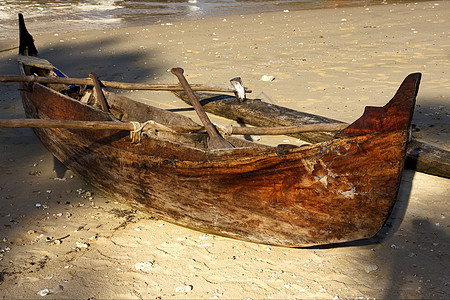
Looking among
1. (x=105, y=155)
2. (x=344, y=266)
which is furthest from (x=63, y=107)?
(x=344, y=266)

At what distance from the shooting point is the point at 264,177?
2756 millimetres

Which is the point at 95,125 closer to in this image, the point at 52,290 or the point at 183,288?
the point at 52,290

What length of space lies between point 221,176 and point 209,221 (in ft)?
1.34

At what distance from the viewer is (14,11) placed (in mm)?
14531

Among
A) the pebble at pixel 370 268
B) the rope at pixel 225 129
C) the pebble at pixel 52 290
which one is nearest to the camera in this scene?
the pebble at pixel 52 290

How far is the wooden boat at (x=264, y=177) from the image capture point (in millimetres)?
2412

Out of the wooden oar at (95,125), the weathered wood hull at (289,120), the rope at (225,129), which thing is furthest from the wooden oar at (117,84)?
the wooden oar at (95,125)

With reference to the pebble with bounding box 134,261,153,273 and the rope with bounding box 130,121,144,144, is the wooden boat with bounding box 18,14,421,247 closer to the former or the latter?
the rope with bounding box 130,121,144,144

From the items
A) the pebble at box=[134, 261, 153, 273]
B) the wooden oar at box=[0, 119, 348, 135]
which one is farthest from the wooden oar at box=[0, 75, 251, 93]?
the pebble at box=[134, 261, 153, 273]

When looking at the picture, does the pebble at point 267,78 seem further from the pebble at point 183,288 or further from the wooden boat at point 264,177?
the pebble at point 183,288

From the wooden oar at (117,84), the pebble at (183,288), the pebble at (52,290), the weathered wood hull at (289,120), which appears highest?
the wooden oar at (117,84)

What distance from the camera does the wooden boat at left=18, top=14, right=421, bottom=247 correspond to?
241 cm

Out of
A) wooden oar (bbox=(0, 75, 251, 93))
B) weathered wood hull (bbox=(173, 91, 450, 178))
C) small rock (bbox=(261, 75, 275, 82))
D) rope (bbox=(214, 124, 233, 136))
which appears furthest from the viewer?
small rock (bbox=(261, 75, 275, 82))

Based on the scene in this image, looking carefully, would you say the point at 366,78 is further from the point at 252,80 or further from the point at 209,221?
the point at 209,221
